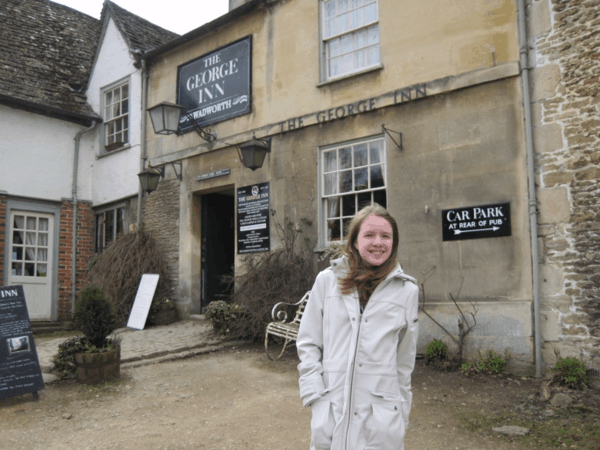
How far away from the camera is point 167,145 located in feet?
39.4

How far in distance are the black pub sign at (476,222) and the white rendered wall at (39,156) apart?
9.76 metres

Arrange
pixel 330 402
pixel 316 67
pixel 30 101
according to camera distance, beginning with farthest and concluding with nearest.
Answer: pixel 30 101
pixel 316 67
pixel 330 402

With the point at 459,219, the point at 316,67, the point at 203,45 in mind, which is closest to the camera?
the point at 459,219

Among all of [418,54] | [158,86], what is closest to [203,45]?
[158,86]

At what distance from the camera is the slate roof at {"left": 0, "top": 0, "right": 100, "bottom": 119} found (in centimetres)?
1266

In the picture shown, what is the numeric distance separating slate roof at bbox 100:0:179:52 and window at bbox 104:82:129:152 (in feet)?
3.52

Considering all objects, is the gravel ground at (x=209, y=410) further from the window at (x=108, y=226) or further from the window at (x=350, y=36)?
the window at (x=108, y=226)

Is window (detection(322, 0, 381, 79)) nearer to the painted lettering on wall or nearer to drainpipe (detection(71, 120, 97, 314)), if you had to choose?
the painted lettering on wall

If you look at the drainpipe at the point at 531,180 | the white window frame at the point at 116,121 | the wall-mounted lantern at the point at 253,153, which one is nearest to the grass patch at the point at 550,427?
the drainpipe at the point at 531,180

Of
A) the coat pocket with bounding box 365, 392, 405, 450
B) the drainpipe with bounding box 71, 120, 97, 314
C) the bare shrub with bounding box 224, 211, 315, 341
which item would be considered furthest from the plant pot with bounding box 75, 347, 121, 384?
the drainpipe with bounding box 71, 120, 97, 314

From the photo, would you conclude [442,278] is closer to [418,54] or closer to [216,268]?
[418,54]

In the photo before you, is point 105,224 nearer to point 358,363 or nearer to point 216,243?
point 216,243

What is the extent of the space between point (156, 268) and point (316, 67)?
544 cm

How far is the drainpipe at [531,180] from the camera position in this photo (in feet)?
21.4
